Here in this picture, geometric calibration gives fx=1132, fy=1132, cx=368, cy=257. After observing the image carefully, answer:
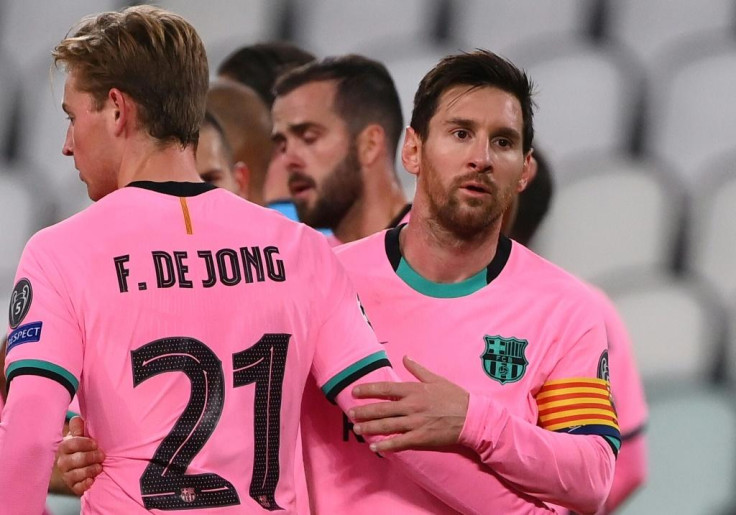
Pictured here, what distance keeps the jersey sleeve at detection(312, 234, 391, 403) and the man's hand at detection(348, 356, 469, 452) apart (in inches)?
1.9

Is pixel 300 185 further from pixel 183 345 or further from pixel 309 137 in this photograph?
pixel 183 345

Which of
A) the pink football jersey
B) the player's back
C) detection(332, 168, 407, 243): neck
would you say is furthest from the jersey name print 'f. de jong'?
detection(332, 168, 407, 243): neck

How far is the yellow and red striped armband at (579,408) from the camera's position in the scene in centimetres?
204

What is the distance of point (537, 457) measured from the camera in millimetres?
1917

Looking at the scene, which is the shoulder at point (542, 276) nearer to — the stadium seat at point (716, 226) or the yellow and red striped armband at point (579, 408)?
the yellow and red striped armband at point (579, 408)

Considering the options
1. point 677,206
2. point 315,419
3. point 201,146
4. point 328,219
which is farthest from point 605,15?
point 315,419

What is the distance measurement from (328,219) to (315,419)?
119 cm

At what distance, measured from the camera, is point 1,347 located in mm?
3193

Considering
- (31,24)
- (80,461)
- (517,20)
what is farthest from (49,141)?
(80,461)

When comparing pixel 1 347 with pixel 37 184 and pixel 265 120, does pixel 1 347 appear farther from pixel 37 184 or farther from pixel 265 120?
pixel 265 120

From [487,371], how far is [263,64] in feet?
5.19

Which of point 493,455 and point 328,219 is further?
point 328,219

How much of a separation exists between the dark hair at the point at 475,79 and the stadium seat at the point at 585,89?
3.28 feet

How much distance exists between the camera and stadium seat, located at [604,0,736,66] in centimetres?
319
